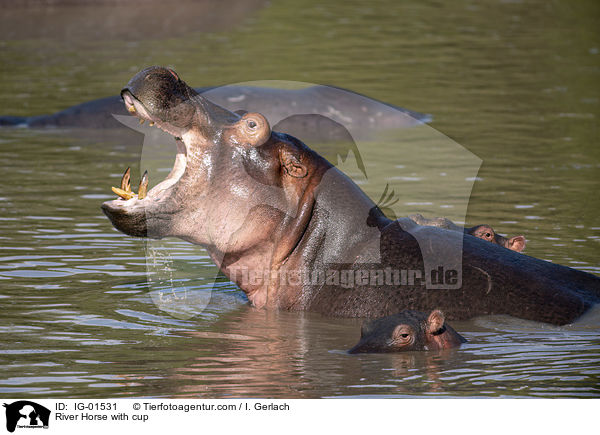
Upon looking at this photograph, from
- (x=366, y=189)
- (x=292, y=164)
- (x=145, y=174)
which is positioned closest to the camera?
(x=145, y=174)

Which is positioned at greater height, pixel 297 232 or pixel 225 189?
pixel 225 189

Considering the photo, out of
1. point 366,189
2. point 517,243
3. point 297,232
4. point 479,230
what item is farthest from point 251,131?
point 366,189

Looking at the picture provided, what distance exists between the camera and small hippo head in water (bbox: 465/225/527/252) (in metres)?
8.04

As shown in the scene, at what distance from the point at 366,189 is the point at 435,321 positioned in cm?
567

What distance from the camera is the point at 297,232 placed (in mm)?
7262

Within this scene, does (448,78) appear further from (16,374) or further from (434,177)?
(16,374)

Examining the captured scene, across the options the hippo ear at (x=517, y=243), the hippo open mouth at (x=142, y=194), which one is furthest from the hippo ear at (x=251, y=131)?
the hippo ear at (x=517, y=243)

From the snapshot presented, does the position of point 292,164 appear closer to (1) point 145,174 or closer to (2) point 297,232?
(2) point 297,232

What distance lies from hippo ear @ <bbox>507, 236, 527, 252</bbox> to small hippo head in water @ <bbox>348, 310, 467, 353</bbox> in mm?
1498

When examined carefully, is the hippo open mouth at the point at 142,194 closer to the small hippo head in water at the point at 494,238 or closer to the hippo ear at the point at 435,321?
the hippo ear at the point at 435,321

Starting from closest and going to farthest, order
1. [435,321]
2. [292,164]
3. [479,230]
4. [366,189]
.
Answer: [435,321] → [292,164] → [479,230] → [366,189]

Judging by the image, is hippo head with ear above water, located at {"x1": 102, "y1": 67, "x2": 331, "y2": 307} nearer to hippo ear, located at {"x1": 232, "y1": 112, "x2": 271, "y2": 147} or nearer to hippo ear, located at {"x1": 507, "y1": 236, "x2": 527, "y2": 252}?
hippo ear, located at {"x1": 232, "y1": 112, "x2": 271, "y2": 147}
